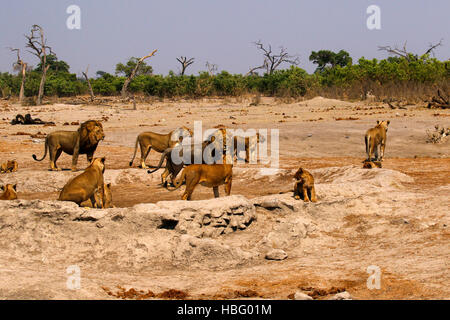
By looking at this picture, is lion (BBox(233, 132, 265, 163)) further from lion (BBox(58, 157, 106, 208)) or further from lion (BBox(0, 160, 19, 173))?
→ lion (BBox(58, 157, 106, 208))

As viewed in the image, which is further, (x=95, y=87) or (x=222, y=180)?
(x=95, y=87)

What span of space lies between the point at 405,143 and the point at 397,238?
38.3 ft

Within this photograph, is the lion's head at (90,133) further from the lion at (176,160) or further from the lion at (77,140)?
the lion at (176,160)

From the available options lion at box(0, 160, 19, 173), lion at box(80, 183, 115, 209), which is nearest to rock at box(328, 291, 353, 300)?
lion at box(80, 183, 115, 209)

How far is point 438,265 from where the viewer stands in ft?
21.0

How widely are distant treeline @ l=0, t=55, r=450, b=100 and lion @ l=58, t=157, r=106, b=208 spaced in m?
26.0

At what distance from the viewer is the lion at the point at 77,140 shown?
1288 cm

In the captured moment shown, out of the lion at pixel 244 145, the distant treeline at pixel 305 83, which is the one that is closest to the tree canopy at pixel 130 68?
the distant treeline at pixel 305 83

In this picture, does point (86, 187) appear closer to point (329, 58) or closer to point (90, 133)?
point (90, 133)

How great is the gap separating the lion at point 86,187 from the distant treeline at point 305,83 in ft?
85.3

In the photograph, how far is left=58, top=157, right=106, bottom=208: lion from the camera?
28.1 ft

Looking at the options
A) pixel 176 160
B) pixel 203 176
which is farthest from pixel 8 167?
pixel 203 176

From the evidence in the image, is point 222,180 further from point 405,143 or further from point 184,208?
point 405,143
